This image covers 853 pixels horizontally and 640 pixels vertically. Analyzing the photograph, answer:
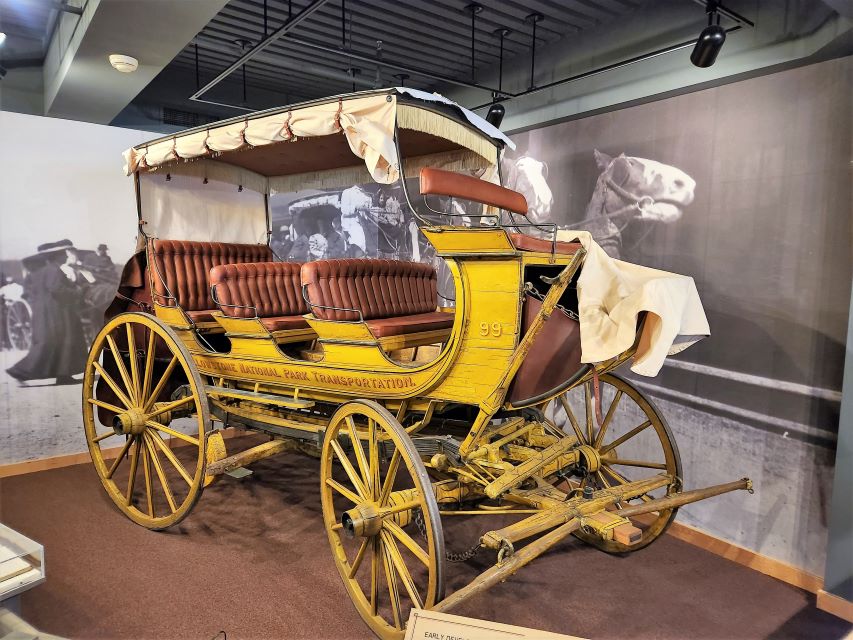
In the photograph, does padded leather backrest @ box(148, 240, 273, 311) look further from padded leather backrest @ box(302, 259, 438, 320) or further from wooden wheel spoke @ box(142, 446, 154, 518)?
padded leather backrest @ box(302, 259, 438, 320)

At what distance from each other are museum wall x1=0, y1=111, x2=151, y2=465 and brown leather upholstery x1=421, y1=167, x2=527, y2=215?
317cm

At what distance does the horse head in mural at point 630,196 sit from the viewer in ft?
11.7

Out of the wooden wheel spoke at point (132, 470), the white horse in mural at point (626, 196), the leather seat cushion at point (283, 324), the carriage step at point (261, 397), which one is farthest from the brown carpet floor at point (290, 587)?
the white horse in mural at point (626, 196)

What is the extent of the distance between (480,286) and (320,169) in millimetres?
2548

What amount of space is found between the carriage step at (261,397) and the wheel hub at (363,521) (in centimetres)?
91

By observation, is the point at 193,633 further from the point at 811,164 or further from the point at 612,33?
the point at 612,33

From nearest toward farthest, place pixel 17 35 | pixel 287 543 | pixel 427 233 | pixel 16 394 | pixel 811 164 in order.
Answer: pixel 427 233, pixel 811 164, pixel 287 543, pixel 16 394, pixel 17 35

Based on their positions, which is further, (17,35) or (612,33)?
(17,35)

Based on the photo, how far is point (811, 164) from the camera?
292 cm

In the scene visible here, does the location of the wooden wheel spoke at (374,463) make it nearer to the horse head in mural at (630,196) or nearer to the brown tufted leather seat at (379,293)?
the brown tufted leather seat at (379,293)

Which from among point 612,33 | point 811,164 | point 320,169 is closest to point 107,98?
point 320,169

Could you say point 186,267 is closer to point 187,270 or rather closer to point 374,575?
point 187,270

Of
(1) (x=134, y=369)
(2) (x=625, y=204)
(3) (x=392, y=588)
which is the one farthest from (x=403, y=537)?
(2) (x=625, y=204)

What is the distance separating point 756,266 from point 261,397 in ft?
9.04
